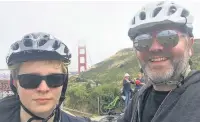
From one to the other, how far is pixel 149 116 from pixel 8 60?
3.99ft

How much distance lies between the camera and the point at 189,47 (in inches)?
105

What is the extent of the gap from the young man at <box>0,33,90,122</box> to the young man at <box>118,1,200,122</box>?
657mm

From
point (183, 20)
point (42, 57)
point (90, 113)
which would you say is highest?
point (183, 20)

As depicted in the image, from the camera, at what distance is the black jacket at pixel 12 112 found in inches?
103

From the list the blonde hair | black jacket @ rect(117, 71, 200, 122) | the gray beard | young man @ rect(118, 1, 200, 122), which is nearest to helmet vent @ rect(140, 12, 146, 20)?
young man @ rect(118, 1, 200, 122)

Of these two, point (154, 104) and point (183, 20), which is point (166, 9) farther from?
point (154, 104)

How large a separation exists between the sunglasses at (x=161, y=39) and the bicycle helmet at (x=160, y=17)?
0.22 feet

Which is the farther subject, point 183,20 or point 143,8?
point 143,8

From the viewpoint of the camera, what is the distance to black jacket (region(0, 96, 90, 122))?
2.62 metres

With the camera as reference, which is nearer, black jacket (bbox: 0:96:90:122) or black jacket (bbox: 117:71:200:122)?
black jacket (bbox: 117:71:200:122)

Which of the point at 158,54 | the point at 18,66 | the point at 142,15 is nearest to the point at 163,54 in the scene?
the point at 158,54

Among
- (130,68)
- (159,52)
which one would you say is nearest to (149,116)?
(159,52)

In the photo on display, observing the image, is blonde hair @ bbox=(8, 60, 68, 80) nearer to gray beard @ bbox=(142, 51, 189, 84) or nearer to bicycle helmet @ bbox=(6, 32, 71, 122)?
bicycle helmet @ bbox=(6, 32, 71, 122)

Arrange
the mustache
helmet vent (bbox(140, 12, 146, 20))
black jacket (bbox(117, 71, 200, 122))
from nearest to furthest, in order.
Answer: black jacket (bbox(117, 71, 200, 122))
the mustache
helmet vent (bbox(140, 12, 146, 20))
